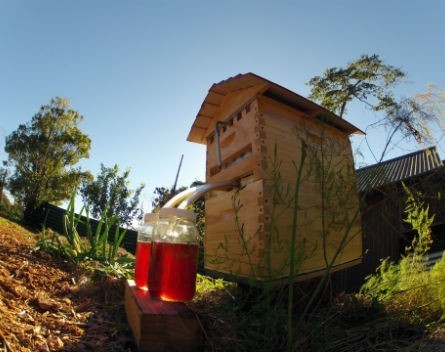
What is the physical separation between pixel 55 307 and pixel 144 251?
59cm

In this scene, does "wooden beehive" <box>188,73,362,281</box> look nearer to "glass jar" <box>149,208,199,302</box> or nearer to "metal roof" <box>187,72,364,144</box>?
"metal roof" <box>187,72,364,144</box>

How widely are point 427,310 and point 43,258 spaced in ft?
9.09

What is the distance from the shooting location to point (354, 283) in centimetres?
893

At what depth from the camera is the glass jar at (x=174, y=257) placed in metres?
1.58

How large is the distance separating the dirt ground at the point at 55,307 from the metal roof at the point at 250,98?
5.86 ft

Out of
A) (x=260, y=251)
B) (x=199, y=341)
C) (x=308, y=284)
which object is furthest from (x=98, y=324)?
(x=308, y=284)

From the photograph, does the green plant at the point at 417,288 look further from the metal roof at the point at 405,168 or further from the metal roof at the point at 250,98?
the metal roof at the point at 250,98

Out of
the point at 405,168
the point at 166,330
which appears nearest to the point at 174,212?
the point at 166,330

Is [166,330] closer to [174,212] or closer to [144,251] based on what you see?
[174,212]

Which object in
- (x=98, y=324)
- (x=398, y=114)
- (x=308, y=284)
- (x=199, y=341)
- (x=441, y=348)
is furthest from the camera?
Result: (x=308, y=284)

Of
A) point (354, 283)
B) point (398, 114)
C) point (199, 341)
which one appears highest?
point (398, 114)

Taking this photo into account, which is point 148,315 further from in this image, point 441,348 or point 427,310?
point 427,310

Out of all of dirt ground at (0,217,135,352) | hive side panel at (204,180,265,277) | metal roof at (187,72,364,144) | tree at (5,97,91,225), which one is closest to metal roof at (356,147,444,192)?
metal roof at (187,72,364,144)

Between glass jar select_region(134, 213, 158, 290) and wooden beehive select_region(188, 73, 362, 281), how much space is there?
0.47 metres
